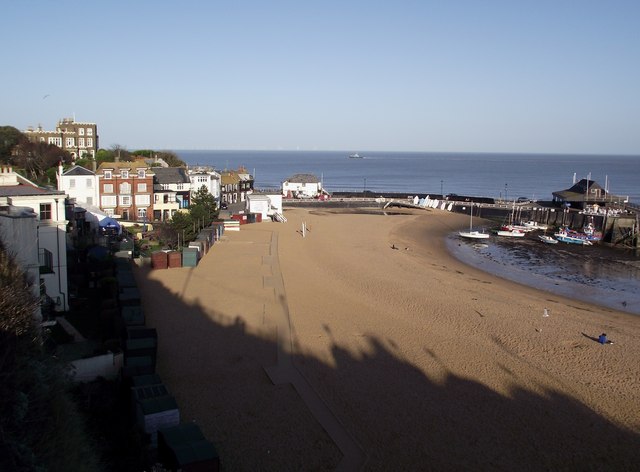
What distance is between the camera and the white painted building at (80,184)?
4166cm

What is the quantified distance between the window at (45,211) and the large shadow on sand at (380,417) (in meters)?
5.97

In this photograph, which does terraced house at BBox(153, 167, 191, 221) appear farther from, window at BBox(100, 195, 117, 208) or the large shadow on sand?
→ the large shadow on sand

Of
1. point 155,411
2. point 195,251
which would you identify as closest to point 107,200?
point 195,251

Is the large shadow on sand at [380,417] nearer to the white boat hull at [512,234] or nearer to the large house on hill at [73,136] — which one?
the white boat hull at [512,234]

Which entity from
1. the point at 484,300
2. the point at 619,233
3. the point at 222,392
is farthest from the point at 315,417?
the point at 619,233

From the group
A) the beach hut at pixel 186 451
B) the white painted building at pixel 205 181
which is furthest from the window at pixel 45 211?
the white painted building at pixel 205 181

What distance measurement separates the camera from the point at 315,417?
13.2 meters

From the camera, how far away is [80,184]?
138 feet

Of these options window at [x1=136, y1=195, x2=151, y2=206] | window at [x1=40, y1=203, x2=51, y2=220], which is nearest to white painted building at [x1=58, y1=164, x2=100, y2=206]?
window at [x1=136, y1=195, x2=151, y2=206]

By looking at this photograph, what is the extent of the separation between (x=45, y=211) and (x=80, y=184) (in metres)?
24.5

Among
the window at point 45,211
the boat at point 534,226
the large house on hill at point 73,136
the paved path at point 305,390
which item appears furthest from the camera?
the large house on hill at point 73,136

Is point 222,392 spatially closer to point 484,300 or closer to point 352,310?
point 352,310

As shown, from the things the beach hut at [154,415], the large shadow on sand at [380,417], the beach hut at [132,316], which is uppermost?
the beach hut at [132,316]

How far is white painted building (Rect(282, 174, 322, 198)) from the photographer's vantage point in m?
74.9
